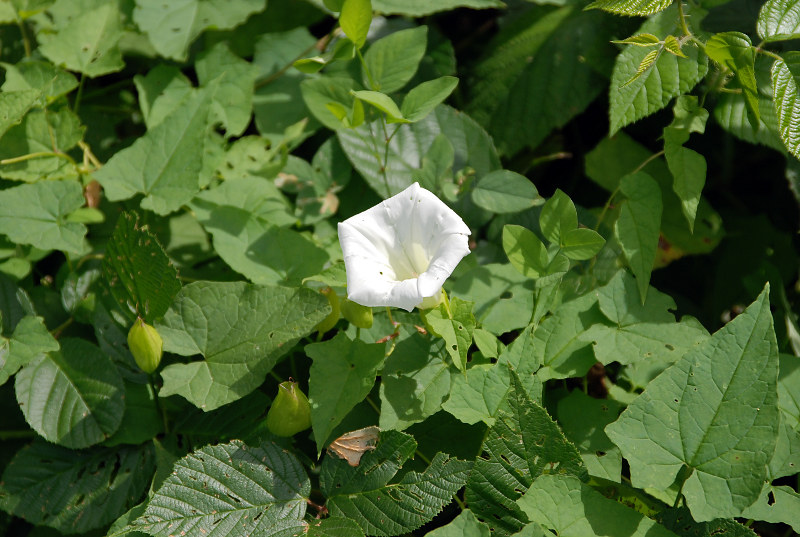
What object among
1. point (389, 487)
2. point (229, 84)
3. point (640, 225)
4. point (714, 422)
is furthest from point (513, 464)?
point (229, 84)

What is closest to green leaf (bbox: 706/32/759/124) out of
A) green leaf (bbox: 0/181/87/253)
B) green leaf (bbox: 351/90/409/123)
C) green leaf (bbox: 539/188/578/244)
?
green leaf (bbox: 539/188/578/244)

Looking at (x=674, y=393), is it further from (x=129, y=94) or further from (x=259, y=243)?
(x=129, y=94)

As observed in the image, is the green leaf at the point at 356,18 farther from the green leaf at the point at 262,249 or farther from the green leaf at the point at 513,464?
the green leaf at the point at 513,464

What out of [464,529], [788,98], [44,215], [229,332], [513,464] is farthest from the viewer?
[44,215]

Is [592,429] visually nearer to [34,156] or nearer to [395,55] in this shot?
[395,55]

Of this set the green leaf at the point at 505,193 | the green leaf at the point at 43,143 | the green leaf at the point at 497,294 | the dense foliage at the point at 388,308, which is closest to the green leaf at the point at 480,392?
the dense foliage at the point at 388,308

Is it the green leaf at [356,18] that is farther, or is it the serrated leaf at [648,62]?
the green leaf at [356,18]

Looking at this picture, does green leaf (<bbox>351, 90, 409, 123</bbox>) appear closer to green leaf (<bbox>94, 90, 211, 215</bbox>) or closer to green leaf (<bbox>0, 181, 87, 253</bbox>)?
green leaf (<bbox>94, 90, 211, 215</bbox>)
